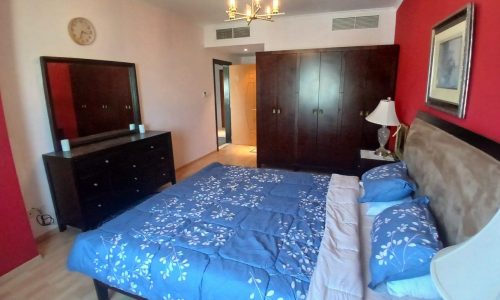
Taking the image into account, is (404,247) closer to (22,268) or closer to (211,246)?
(211,246)

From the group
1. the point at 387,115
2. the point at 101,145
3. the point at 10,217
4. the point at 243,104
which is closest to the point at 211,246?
the point at 10,217

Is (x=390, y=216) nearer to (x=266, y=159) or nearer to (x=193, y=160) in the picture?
(x=266, y=159)

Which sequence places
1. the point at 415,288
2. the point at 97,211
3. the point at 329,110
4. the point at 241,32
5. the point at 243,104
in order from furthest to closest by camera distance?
the point at 243,104, the point at 241,32, the point at 329,110, the point at 97,211, the point at 415,288

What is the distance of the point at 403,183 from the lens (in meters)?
1.75

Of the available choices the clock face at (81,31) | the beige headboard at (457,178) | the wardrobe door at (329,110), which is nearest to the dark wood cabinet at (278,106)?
the wardrobe door at (329,110)

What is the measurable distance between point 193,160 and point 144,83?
69.0 inches

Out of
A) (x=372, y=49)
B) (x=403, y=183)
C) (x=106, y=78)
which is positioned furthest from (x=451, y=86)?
(x=106, y=78)

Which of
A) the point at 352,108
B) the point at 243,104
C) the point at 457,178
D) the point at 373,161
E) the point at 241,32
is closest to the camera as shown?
the point at 457,178

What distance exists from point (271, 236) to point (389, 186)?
87 centimetres

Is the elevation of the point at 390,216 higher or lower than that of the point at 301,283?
higher

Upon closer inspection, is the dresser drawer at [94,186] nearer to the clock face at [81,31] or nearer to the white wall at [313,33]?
the clock face at [81,31]

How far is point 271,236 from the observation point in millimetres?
1557

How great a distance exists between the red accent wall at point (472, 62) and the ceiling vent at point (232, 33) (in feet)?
7.69

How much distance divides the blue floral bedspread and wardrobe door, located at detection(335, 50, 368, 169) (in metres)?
2.08
